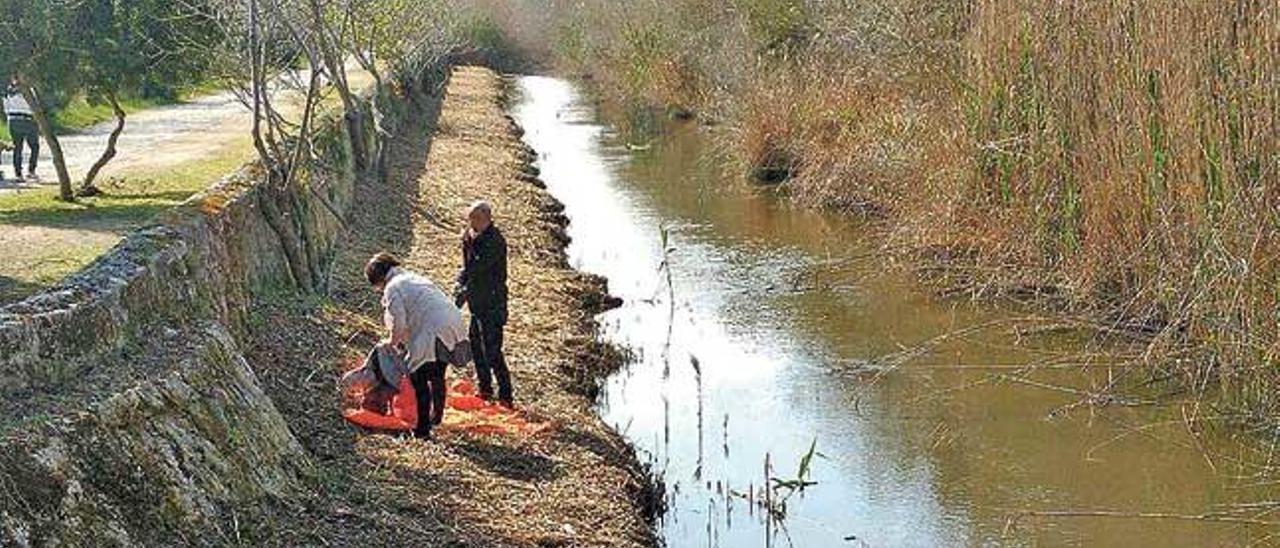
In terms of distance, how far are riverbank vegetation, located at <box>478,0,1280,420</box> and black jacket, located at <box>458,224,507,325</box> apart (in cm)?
485

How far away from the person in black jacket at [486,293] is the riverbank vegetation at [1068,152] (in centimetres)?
483

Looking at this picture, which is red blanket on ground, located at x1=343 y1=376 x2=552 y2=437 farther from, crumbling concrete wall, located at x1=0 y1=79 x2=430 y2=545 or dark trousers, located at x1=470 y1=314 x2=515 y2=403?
crumbling concrete wall, located at x1=0 y1=79 x2=430 y2=545

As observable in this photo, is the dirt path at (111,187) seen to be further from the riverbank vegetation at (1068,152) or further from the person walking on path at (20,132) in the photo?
the riverbank vegetation at (1068,152)

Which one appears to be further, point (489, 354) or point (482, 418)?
point (489, 354)

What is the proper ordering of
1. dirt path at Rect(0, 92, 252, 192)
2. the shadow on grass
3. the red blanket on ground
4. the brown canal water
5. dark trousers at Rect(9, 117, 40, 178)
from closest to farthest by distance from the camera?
1. the red blanket on ground
2. the brown canal water
3. the shadow on grass
4. dark trousers at Rect(9, 117, 40, 178)
5. dirt path at Rect(0, 92, 252, 192)

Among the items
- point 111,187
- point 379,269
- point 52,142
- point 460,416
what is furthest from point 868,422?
point 111,187

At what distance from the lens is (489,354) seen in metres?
12.0

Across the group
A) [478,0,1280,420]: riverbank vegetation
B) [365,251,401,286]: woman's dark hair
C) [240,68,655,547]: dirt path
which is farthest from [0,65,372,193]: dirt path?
[478,0,1280,420]: riverbank vegetation

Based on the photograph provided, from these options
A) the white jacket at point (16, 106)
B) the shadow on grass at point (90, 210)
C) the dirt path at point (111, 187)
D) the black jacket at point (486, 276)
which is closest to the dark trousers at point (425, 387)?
the black jacket at point (486, 276)

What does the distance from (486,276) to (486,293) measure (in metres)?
0.13

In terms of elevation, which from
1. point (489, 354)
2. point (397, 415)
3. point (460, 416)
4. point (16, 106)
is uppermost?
point (16, 106)

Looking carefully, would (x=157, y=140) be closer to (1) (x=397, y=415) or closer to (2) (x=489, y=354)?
(2) (x=489, y=354)

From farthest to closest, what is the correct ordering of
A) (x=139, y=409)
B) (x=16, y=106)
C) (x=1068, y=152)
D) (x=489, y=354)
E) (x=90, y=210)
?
(x=16, y=106), (x=90, y=210), (x=1068, y=152), (x=489, y=354), (x=139, y=409)

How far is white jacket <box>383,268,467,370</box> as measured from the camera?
10.9m
